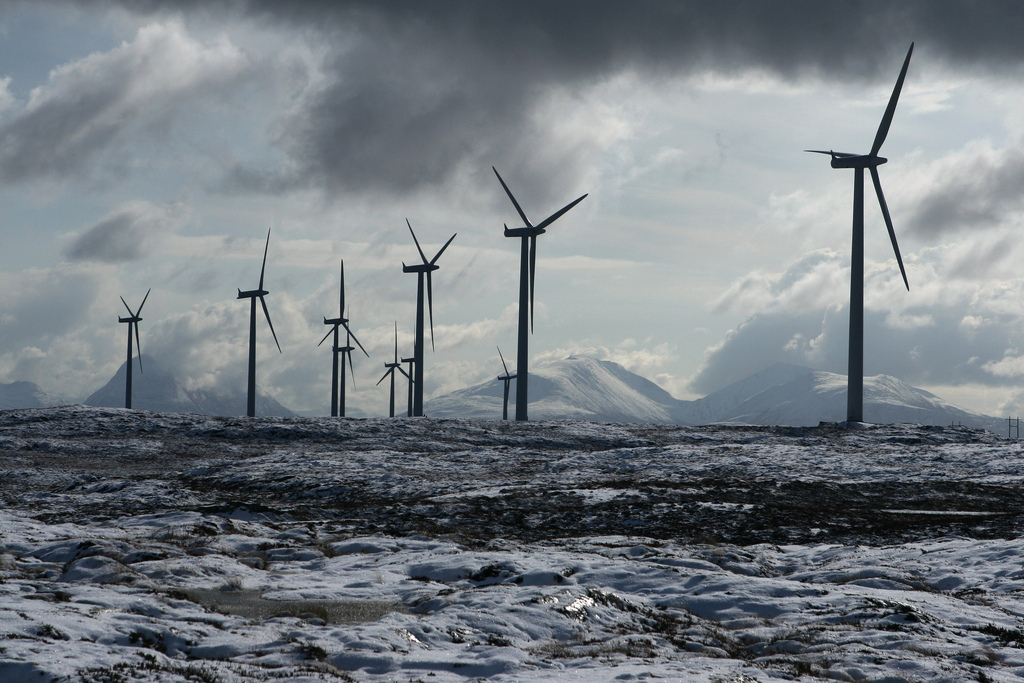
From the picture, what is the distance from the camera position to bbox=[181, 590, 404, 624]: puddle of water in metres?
12.0

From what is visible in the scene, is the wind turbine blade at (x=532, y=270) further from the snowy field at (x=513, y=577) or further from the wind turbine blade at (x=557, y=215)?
the snowy field at (x=513, y=577)

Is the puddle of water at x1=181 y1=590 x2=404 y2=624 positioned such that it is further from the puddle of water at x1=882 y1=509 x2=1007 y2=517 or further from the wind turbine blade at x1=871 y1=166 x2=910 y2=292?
the wind turbine blade at x1=871 y1=166 x2=910 y2=292

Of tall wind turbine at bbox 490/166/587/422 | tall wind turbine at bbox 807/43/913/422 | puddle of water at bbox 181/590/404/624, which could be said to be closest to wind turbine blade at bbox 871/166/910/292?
tall wind turbine at bbox 807/43/913/422

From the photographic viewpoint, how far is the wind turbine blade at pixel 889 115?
6166cm

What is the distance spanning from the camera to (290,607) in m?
12.5

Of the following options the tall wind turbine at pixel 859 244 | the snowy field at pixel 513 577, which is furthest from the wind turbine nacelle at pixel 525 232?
the snowy field at pixel 513 577

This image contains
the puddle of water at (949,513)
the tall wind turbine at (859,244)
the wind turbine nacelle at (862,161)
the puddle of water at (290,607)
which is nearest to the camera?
the puddle of water at (290,607)

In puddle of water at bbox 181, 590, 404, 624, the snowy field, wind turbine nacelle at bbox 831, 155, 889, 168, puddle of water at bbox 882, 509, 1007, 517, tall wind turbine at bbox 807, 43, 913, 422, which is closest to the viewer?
the snowy field

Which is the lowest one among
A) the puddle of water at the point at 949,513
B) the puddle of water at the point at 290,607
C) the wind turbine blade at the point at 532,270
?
the puddle of water at the point at 290,607

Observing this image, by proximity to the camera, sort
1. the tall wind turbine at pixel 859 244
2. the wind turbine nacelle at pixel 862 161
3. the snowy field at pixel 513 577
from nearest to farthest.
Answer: the snowy field at pixel 513 577 → the tall wind turbine at pixel 859 244 → the wind turbine nacelle at pixel 862 161

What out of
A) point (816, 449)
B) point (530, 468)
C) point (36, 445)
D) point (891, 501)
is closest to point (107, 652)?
point (891, 501)

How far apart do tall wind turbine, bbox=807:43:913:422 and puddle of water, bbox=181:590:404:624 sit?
5340 centimetres

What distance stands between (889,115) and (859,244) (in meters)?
10.7

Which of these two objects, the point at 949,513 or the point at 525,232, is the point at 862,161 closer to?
the point at 525,232
